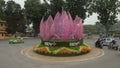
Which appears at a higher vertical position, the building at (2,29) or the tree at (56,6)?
the tree at (56,6)

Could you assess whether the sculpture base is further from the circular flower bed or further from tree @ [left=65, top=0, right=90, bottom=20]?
tree @ [left=65, top=0, right=90, bottom=20]

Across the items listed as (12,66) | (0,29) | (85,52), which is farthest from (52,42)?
(0,29)

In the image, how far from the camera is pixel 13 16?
231 feet

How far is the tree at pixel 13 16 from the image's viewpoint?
229 feet

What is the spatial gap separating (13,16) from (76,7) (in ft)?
64.0

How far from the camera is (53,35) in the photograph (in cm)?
2355

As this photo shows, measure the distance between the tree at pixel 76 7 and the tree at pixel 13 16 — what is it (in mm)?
14834

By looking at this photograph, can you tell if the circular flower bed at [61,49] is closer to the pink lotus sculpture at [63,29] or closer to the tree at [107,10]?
the pink lotus sculpture at [63,29]

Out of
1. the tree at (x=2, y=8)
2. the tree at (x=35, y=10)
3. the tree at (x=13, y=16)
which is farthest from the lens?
the tree at (x=35, y=10)

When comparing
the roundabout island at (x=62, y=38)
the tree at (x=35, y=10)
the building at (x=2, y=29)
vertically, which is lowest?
the building at (x=2, y=29)

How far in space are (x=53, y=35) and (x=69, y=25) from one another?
1929 millimetres

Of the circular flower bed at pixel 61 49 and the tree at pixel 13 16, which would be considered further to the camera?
the tree at pixel 13 16

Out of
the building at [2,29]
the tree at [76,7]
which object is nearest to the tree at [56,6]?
the tree at [76,7]

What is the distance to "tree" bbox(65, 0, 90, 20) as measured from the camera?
70250mm
